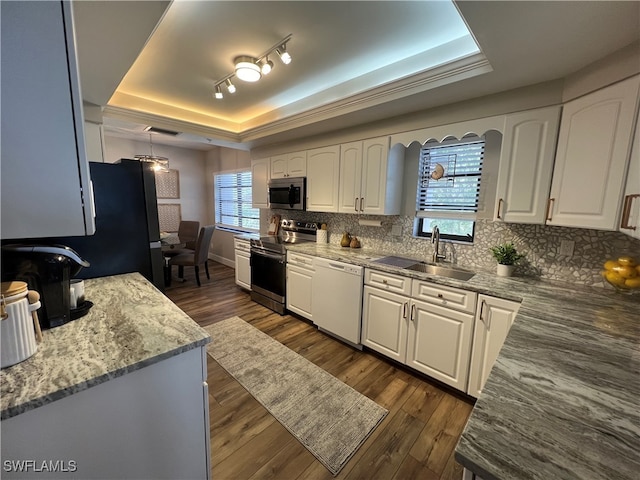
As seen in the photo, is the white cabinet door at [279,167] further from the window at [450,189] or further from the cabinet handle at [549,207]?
the cabinet handle at [549,207]

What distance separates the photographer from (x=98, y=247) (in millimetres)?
1860

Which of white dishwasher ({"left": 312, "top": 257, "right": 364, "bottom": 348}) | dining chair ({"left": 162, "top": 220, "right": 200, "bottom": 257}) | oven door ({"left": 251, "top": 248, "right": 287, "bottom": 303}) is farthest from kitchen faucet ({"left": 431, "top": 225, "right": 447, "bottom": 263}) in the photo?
dining chair ({"left": 162, "top": 220, "right": 200, "bottom": 257})

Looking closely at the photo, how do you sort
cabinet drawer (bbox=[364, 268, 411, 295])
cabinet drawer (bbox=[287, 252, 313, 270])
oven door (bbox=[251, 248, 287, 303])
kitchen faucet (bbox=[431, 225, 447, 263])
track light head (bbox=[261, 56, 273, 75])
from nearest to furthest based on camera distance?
track light head (bbox=[261, 56, 273, 75]), cabinet drawer (bbox=[364, 268, 411, 295]), kitchen faucet (bbox=[431, 225, 447, 263]), cabinet drawer (bbox=[287, 252, 313, 270]), oven door (bbox=[251, 248, 287, 303])

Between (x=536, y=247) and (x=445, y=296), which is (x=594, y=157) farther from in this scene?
(x=445, y=296)

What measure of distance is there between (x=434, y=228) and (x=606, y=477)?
2160mm

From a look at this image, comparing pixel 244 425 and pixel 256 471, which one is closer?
pixel 256 471

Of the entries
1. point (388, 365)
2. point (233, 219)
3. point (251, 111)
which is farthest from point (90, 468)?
point (233, 219)

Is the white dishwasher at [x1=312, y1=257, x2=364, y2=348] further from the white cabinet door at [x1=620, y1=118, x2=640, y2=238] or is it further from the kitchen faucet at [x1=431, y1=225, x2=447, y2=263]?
the white cabinet door at [x1=620, y1=118, x2=640, y2=238]

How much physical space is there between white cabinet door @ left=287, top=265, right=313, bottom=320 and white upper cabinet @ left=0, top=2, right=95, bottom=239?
96.2 inches

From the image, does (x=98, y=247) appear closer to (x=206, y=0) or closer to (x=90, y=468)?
(x=90, y=468)

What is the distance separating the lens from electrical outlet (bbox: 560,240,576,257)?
77.8 inches

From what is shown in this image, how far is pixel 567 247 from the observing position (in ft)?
6.54

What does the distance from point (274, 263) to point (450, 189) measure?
2258 millimetres

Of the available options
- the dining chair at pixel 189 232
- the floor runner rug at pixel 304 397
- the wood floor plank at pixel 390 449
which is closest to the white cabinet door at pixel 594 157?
the wood floor plank at pixel 390 449
